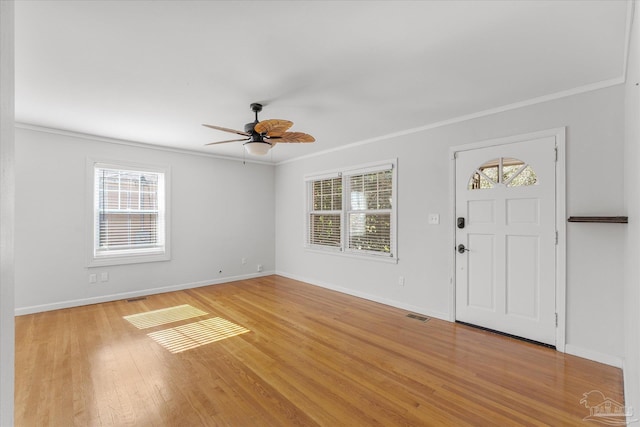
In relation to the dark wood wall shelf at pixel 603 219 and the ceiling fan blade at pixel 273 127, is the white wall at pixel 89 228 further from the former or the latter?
the dark wood wall shelf at pixel 603 219

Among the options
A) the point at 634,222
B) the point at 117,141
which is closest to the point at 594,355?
the point at 634,222

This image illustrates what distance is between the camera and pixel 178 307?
4215mm

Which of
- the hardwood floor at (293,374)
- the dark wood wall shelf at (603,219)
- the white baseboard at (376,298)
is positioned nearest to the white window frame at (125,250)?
the hardwood floor at (293,374)

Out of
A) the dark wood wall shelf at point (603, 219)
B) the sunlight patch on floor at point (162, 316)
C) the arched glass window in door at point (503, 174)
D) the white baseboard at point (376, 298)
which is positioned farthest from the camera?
the white baseboard at point (376, 298)

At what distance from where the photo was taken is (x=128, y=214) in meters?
4.78

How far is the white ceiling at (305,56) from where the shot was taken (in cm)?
175

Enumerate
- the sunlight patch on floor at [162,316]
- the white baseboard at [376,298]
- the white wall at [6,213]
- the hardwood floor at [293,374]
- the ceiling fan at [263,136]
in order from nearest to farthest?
the white wall at [6,213]
the hardwood floor at [293,374]
the ceiling fan at [263,136]
the sunlight patch on floor at [162,316]
the white baseboard at [376,298]

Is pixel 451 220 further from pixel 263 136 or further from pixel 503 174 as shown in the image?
pixel 263 136

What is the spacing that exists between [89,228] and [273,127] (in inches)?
139

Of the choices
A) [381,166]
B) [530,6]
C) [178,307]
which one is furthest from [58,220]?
[530,6]

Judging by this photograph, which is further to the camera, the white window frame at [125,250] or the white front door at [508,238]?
the white window frame at [125,250]

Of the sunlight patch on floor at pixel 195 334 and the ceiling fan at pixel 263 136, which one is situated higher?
the ceiling fan at pixel 263 136

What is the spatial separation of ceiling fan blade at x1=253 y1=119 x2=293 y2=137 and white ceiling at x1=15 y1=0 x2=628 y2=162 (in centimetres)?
37

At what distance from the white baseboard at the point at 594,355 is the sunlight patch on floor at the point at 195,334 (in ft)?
10.7
